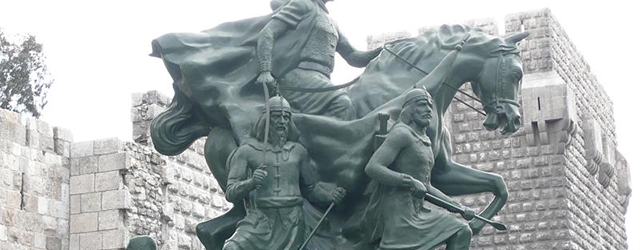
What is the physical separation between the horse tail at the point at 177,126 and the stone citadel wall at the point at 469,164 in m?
9.06

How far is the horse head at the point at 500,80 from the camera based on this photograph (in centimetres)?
946

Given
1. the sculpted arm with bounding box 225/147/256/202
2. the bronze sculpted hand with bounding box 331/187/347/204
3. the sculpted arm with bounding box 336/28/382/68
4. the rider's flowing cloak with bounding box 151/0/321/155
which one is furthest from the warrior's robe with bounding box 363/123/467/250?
the sculpted arm with bounding box 336/28/382/68

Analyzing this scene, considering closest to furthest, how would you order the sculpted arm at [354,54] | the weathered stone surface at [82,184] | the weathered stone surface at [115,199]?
the sculpted arm at [354,54] < the weathered stone surface at [115,199] < the weathered stone surface at [82,184]

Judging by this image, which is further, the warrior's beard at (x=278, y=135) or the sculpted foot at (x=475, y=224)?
the sculpted foot at (x=475, y=224)

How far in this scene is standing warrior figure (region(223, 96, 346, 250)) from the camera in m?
8.65

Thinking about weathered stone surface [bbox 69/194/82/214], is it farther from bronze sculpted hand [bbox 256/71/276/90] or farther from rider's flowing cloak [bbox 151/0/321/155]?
bronze sculpted hand [bbox 256/71/276/90]

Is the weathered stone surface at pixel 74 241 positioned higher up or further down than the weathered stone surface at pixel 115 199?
further down

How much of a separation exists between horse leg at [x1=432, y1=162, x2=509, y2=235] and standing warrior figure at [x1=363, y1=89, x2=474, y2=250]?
1.98 feet

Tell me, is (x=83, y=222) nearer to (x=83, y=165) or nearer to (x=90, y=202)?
(x=90, y=202)

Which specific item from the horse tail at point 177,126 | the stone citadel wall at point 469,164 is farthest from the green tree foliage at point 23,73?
the horse tail at point 177,126

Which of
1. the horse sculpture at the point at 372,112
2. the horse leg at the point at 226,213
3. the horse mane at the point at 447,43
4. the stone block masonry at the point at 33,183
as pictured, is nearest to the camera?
the horse sculpture at the point at 372,112

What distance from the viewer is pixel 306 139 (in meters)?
9.07

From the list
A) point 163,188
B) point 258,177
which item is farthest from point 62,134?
point 258,177

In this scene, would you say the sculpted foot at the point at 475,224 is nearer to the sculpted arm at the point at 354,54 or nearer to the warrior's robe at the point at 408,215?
the warrior's robe at the point at 408,215
